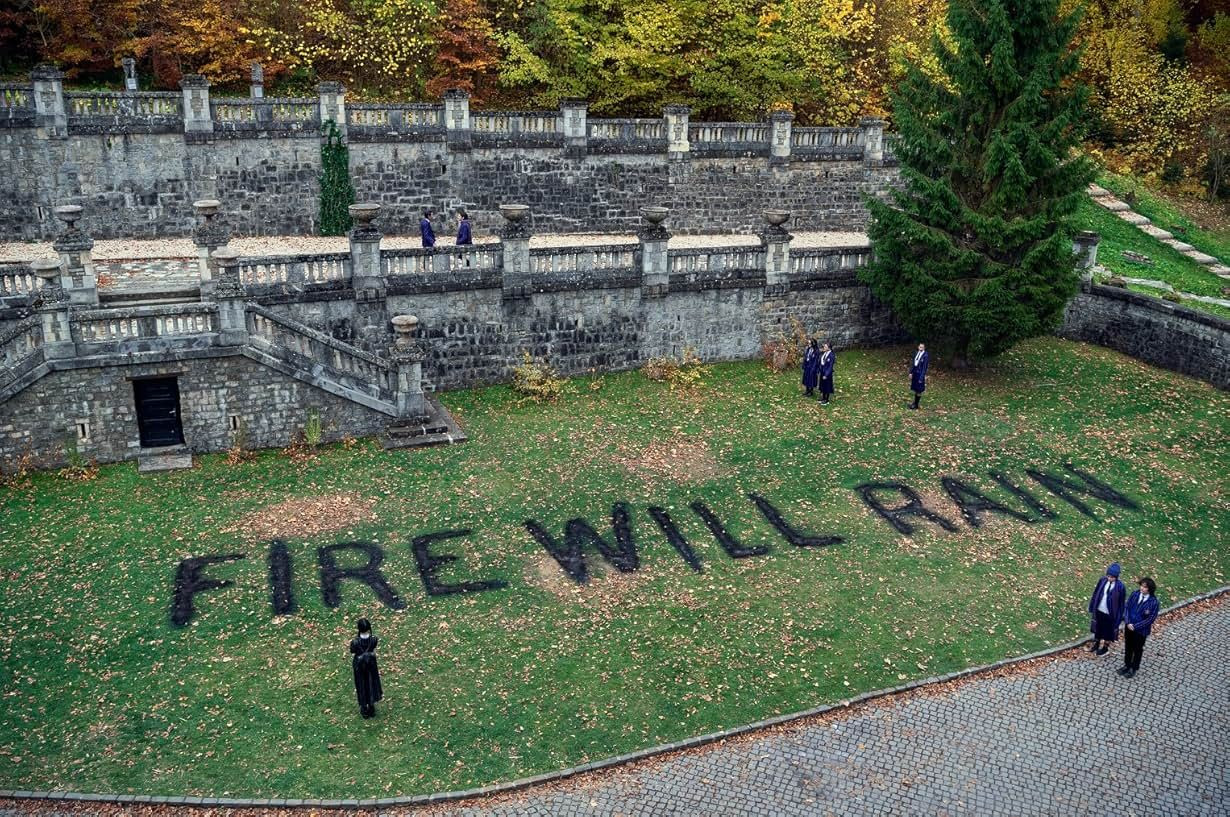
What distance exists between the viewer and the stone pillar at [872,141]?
112ft

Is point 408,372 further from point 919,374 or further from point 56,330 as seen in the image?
point 919,374

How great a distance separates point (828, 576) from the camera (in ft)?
58.8

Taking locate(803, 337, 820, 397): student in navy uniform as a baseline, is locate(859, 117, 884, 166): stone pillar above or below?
above

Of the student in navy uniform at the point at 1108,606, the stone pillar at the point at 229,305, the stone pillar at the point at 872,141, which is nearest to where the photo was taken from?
the student in navy uniform at the point at 1108,606

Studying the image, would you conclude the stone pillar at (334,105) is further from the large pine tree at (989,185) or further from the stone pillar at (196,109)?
the large pine tree at (989,185)

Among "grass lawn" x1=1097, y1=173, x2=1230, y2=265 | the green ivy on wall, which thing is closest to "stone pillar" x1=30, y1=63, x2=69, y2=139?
the green ivy on wall

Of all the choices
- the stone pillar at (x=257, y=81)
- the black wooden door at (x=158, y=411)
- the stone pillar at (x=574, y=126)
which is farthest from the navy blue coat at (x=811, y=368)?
the stone pillar at (x=257, y=81)

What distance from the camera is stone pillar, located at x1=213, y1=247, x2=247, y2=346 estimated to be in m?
21.1

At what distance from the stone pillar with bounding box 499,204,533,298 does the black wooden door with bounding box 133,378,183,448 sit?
7905mm

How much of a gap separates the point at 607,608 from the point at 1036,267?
1486 cm

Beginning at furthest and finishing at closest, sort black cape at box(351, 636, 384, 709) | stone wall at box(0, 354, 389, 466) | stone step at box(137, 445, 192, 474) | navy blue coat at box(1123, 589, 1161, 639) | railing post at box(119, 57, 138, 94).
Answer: railing post at box(119, 57, 138, 94), stone step at box(137, 445, 192, 474), stone wall at box(0, 354, 389, 466), navy blue coat at box(1123, 589, 1161, 639), black cape at box(351, 636, 384, 709)

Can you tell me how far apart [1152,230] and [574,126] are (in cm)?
2130

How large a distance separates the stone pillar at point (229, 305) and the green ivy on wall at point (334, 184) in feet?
28.5

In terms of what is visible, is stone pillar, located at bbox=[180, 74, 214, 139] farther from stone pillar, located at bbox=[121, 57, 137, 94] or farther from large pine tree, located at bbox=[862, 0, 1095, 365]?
large pine tree, located at bbox=[862, 0, 1095, 365]
